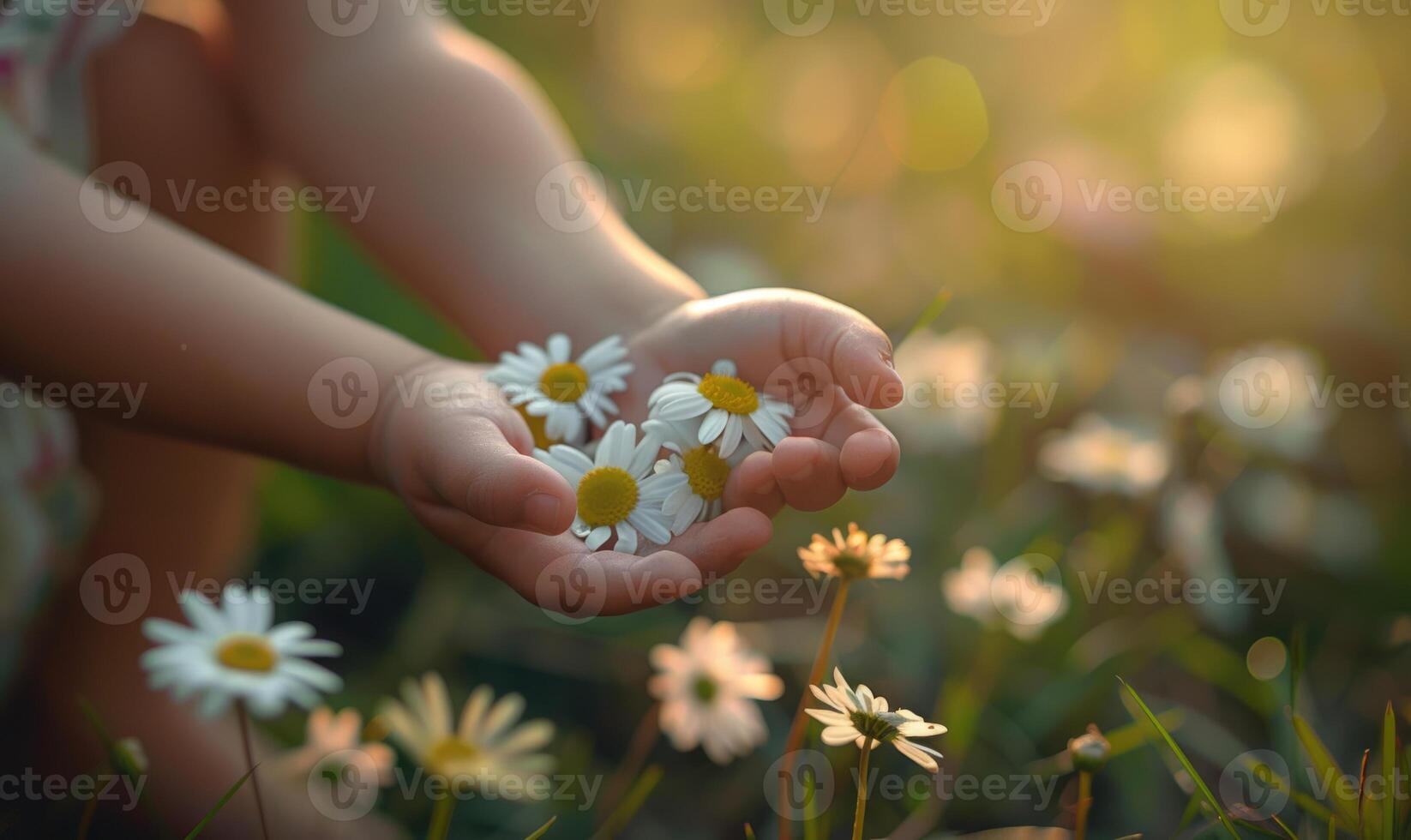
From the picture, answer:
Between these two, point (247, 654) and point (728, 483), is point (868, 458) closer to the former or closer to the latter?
point (728, 483)

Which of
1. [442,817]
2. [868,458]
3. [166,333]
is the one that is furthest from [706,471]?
[166,333]

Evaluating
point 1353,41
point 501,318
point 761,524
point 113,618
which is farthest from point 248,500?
point 1353,41

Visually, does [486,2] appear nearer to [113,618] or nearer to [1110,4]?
[1110,4]

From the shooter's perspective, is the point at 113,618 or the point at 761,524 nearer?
the point at 761,524

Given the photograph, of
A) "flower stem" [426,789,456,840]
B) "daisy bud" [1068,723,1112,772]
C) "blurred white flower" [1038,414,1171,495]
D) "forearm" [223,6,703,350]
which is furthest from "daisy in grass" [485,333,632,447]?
"blurred white flower" [1038,414,1171,495]

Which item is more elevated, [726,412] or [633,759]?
[726,412]

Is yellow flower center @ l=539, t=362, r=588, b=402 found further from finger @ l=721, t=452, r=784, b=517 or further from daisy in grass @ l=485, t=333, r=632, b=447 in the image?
finger @ l=721, t=452, r=784, b=517
